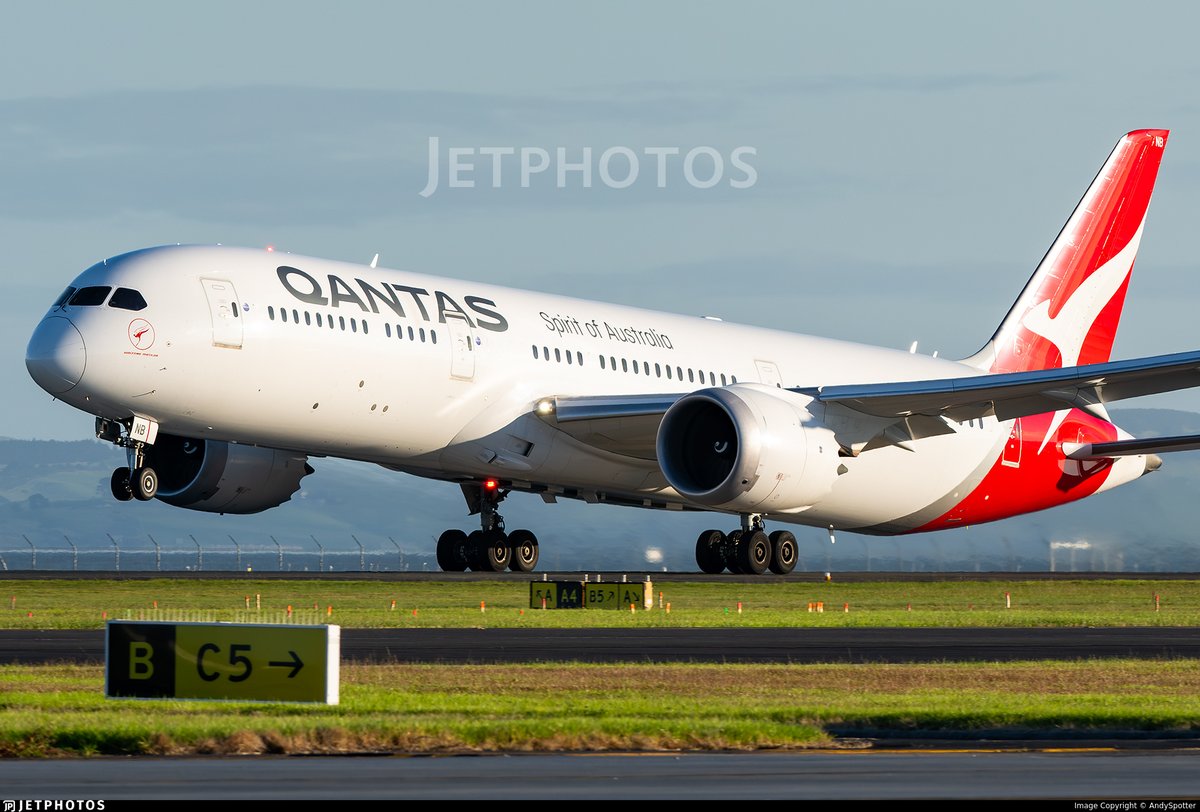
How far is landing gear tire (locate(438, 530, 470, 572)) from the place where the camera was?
42.1 meters

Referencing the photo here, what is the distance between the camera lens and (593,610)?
3606 cm

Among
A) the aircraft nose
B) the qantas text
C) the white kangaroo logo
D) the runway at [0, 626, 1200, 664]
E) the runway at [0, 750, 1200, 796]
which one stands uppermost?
the white kangaroo logo

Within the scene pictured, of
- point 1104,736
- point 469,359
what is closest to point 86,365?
point 469,359

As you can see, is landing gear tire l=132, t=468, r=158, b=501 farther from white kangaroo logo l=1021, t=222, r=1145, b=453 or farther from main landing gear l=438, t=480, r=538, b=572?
white kangaroo logo l=1021, t=222, r=1145, b=453

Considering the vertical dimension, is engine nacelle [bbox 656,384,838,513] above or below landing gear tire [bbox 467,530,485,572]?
above

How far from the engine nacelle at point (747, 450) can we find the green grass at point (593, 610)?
2073 mm

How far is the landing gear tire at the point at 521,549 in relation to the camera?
4197 cm

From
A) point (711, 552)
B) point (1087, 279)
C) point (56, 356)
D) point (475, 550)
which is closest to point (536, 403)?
point (475, 550)

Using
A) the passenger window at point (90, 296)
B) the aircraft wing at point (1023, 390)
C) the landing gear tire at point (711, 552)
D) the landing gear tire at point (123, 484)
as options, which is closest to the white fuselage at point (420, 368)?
the passenger window at point (90, 296)

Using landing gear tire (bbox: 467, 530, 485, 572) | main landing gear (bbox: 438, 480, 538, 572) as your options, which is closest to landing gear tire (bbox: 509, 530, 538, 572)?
main landing gear (bbox: 438, 480, 538, 572)

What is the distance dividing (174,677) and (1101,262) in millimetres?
36739

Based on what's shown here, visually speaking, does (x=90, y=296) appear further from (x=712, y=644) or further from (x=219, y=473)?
(x=712, y=644)

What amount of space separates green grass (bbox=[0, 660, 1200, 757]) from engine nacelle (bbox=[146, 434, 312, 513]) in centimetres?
1871

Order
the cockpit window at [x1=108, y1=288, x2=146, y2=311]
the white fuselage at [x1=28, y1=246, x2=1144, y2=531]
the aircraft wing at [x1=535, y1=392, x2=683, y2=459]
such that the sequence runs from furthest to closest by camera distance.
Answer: the aircraft wing at [x1=535, y1=392, x2=683, y2=459]
the white fuselage at [x1=28, y1=246, x2=1144, y2=531]
the cockpit window at [x1=108, y1=288, x2=146, y2=311]
